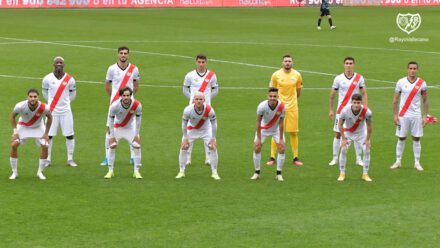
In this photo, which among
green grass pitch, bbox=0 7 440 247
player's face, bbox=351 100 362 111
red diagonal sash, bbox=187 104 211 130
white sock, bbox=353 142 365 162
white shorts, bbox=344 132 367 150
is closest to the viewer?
green grass pitch, bbox=0 7 440 247

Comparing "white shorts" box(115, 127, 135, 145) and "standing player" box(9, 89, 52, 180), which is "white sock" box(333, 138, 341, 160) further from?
"standing player" box(9, 89, 52, 180)

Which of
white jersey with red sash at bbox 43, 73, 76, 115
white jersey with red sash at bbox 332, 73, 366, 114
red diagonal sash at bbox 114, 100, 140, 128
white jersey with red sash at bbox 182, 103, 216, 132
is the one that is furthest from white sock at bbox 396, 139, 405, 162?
white jersey with red sash at bbox 43, 73, 76, 115

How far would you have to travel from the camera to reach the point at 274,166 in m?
22.2

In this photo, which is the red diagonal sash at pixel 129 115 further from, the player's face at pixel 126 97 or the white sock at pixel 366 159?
the white sock at pixel 366 159

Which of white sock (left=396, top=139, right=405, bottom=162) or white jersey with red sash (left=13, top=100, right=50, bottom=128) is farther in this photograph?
white sock (left=396, top=139, right=405, bottom=162)

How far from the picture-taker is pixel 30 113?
20.5 meters

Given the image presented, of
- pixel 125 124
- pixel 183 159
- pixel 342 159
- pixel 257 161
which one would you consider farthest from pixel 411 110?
pixel 125 124

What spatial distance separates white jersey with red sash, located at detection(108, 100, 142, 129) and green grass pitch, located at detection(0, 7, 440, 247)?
1.11 meters

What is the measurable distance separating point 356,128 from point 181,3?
57085 millimetres

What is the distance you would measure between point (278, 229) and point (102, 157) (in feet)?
24.9

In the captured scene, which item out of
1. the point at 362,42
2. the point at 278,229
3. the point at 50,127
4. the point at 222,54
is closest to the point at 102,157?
the point at 50,127

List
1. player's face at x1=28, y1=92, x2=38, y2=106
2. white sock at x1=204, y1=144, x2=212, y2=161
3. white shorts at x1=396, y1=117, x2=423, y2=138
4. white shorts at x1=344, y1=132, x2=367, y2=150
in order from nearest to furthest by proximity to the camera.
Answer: player's face at x1=28, y1=92, x2=38, y2=106 < white shorts at x1=344, y1=132, x2=367, y2=150 < white sock at x1=204, y1=144, x2=212, y2=161 < white shorts at x1=396, y1=117, x2=423, y2=138

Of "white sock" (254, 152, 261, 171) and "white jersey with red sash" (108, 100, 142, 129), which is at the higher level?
"white jersey with red sash" (108, 100, 142, 129)

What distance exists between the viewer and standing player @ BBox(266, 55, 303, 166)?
2256 cm
